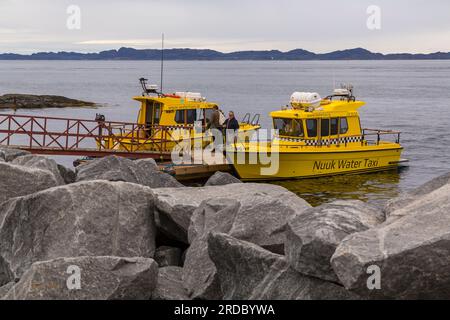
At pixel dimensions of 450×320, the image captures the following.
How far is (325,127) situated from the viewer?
81.9 ft

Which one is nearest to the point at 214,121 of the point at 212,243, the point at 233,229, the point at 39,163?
the point at 39,163

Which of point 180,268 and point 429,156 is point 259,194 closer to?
point 180,268

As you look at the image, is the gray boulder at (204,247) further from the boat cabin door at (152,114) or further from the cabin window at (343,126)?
the boat cabin door at (152,114)

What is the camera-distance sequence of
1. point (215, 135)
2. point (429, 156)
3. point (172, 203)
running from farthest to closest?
1. point (429, 156)
2. point (215, 135)
3. point (172, 203)

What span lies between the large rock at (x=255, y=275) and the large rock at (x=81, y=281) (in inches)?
43.8

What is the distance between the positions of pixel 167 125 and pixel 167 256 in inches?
590

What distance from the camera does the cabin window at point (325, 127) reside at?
81.5ft

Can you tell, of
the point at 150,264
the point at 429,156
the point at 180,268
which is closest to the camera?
the point at 150,264

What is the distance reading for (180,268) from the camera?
1035cm

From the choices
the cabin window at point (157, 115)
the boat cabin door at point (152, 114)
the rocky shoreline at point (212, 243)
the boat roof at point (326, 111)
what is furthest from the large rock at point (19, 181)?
the cabin window at point (157, 115)

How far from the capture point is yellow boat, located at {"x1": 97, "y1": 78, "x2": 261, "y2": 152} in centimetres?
2497
